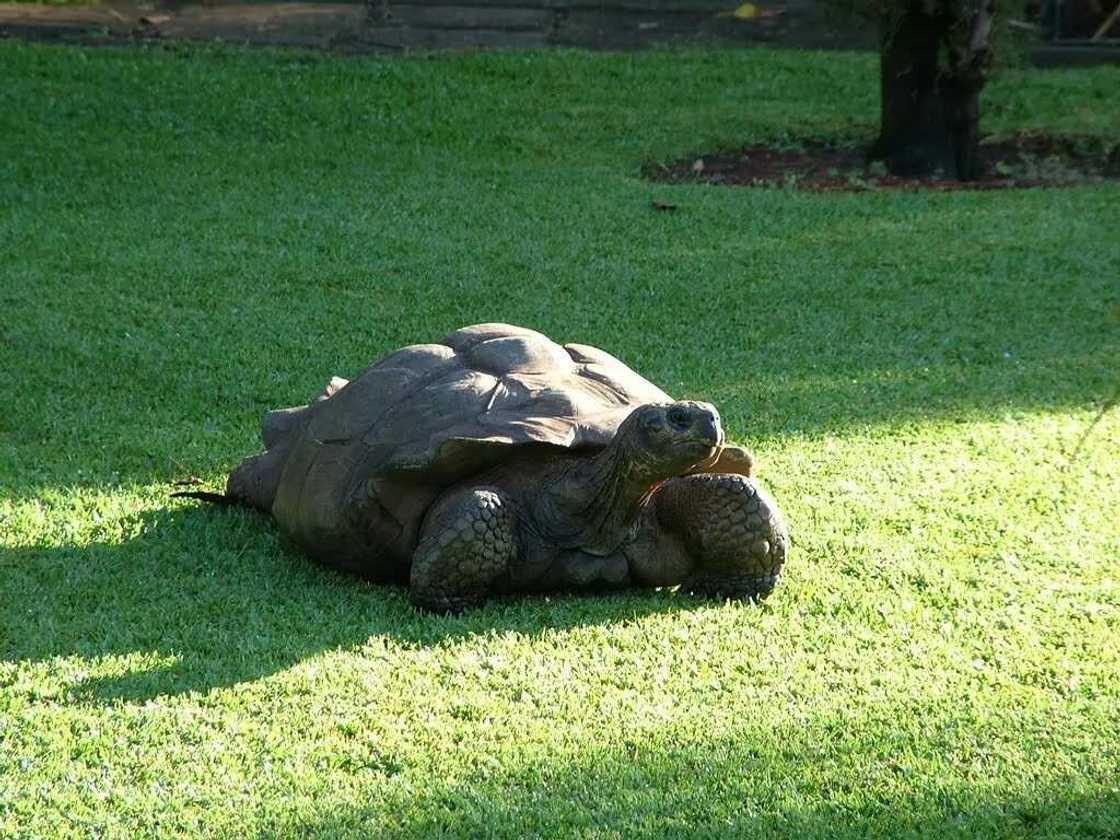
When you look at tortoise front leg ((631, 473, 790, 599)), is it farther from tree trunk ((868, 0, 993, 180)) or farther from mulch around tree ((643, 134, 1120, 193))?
tree trunk ((868, 0, 993, 180))

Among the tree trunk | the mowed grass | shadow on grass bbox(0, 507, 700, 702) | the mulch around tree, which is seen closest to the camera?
the mowed grass

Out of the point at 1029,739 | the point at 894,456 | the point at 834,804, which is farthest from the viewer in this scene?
the point at 894,456

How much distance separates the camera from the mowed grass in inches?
113

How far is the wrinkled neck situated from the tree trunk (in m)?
5.36

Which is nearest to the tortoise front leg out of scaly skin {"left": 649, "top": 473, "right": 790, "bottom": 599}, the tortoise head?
scaly skin {"left": 649, "top": 473, "right": 790, "bottom": 599}

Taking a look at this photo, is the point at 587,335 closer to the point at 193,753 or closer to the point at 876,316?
the point at 876,316

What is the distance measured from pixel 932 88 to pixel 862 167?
0.59m

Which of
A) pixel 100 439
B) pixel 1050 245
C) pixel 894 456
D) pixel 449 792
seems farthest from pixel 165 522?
pixel 1050 245

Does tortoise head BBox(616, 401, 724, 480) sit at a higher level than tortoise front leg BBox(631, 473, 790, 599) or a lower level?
higher

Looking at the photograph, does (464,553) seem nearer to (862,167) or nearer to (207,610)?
(207,610)

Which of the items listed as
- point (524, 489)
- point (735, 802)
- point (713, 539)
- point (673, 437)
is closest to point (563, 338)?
point (524, 489)

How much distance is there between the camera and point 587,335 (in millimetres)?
6102

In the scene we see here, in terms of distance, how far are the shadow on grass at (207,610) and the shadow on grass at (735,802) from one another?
2.04 feet

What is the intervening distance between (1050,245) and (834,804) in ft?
16.7
